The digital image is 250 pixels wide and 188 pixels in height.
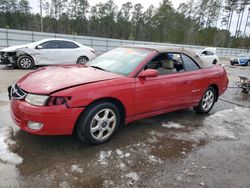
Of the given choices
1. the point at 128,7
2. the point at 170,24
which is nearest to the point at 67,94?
the point at 170,24

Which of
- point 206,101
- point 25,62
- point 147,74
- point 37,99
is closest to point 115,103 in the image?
point 147,74

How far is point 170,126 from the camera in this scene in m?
4.19

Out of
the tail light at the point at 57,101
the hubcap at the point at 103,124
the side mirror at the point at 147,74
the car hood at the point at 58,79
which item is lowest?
the hubcap at the point at 103,124

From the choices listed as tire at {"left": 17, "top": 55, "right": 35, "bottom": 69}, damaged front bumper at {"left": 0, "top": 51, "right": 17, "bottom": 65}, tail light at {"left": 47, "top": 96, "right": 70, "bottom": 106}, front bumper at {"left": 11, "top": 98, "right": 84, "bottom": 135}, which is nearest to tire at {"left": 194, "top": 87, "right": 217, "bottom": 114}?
front bumper at {"left": 11, "top": 98, "right": 84, "bottom": 135}

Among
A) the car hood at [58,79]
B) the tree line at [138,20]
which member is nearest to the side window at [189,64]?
the car hood at [58,79]

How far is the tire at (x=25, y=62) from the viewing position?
A: 30.8 feet

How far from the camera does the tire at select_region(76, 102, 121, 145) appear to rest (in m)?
3.02

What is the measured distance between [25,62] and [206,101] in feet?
25.6

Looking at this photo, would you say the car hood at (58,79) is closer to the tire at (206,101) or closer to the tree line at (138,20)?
the tire at (206,101)

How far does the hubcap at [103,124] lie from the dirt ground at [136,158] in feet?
0.53

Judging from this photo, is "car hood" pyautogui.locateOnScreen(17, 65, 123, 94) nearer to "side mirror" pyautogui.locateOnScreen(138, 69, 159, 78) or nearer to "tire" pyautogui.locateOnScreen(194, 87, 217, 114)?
"side mirror" pyautogui.locateOnScreen(138, 69, 159, 78)

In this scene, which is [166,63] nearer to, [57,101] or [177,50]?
[177,50]

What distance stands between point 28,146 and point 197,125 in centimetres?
310

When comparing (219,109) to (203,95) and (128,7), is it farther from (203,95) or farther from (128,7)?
(128,7)
